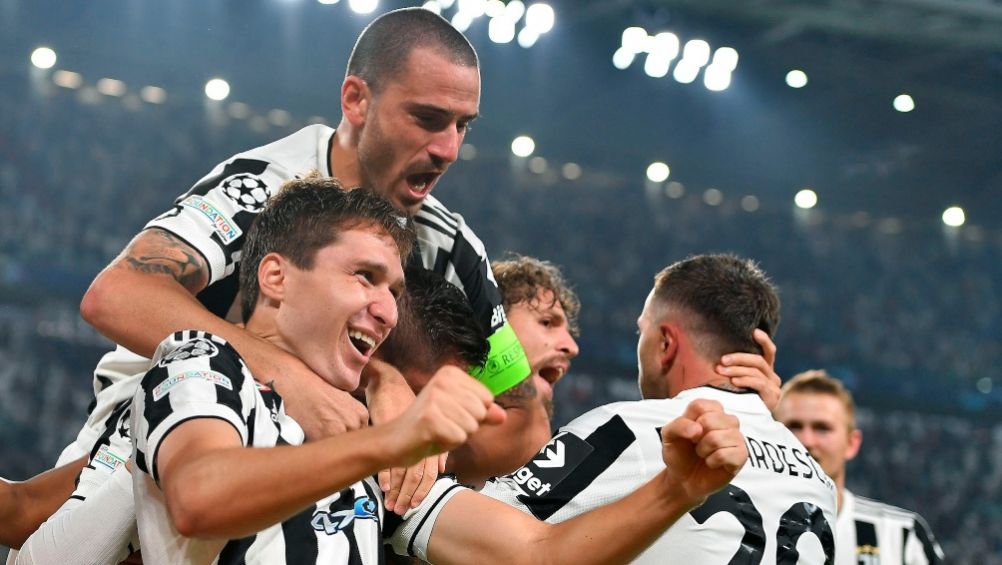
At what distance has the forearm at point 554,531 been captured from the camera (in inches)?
87.5

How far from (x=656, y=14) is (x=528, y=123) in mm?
3336

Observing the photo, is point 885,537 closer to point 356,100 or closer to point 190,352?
point 356,100

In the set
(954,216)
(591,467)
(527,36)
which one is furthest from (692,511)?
(954,216)

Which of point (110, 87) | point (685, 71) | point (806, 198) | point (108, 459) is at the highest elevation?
point (806, 198)

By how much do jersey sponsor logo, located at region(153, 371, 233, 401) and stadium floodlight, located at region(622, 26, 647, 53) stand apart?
14.4 metres

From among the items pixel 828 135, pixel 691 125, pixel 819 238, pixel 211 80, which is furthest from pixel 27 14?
pixel 819 238

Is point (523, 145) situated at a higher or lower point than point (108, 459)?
higher

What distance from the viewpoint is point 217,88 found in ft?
54.4

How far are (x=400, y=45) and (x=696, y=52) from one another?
43.0 feet

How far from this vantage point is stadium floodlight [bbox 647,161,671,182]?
1930 centimetres

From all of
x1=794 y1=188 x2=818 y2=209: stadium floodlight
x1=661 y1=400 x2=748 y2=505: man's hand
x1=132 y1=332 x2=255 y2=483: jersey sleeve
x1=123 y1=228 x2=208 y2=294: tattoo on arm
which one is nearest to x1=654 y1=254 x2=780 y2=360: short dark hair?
x1=661 y1=400 x2=748 y2=505: man's hand

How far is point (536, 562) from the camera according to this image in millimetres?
2385

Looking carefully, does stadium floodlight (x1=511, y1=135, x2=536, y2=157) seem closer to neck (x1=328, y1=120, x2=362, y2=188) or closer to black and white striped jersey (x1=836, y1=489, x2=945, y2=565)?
black and white striped jersey (x1=836, y1=489, x2=945, y2=565)

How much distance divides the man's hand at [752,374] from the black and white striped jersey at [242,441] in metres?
1.19
